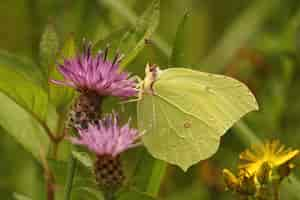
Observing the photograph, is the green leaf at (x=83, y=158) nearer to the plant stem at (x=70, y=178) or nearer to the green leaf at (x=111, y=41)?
the plant stem at (x=70, y=178)

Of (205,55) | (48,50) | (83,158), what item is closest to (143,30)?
(48,50)

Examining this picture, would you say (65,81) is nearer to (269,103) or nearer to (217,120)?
(217,120)

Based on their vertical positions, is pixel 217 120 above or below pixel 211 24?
below

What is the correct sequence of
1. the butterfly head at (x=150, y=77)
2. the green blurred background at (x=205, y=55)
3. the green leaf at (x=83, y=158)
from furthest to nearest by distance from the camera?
the green blurred background at (x=205, y=55)
the butterfly head at (x=150, y=77)
the green leaf at (x=83, y=158)

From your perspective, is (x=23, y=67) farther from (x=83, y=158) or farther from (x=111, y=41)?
(x=83, y=158)

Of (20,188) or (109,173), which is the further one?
(20,188)

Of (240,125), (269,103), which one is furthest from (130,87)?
(269,103)

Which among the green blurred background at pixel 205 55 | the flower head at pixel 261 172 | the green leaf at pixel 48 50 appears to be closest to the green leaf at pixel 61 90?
the green leaf at pixel 48 50
